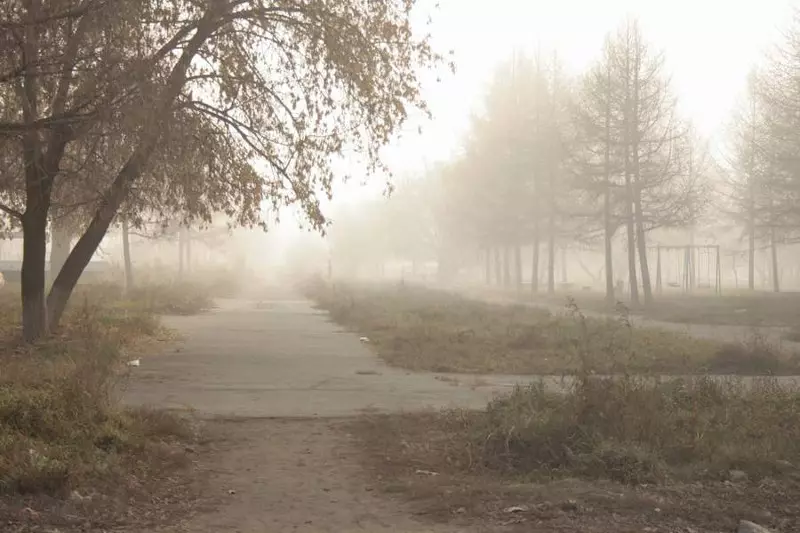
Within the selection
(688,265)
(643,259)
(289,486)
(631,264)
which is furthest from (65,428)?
(688,265)

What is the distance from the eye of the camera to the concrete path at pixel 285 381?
29.7 ft

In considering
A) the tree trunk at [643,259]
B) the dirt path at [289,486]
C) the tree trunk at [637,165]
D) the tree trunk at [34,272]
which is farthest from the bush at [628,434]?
the tree trunk at [637,165]

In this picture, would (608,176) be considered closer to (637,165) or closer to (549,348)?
(637,165)

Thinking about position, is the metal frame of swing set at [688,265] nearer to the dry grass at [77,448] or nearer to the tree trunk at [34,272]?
the tree trunk at [34,272]

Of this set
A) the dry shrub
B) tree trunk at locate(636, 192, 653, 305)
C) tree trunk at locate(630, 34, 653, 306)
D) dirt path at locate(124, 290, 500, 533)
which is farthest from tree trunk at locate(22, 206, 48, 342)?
tree trunk at locate(636, 192, 653, 305)

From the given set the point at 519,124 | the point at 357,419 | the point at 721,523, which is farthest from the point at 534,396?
the point at 519,124

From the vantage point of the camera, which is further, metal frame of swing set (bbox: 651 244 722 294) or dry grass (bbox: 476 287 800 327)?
metal frame of swing set (bbox: 651 244 722 294)

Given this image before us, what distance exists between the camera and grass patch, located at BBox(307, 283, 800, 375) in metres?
12.1

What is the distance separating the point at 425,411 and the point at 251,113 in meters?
6.98

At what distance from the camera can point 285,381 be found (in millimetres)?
10984

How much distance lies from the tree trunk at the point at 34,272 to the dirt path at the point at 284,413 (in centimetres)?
188

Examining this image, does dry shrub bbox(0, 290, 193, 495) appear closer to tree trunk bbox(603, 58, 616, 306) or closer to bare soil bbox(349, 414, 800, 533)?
bare soil bbox(349, 414, 800, 533)

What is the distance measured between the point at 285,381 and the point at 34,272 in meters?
4.97

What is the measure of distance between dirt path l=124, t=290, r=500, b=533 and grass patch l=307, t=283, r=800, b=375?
1166 mm
